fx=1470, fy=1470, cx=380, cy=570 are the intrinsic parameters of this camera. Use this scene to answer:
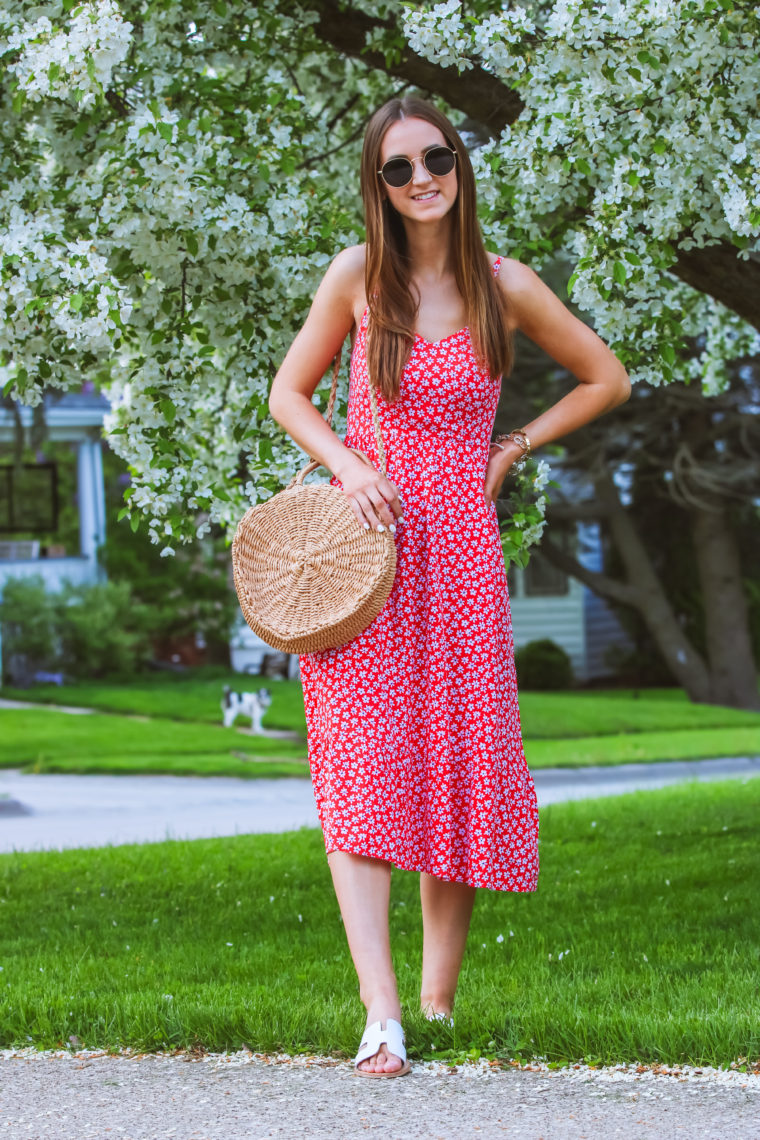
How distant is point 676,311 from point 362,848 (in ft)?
9.40

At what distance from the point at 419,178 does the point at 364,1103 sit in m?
2.03

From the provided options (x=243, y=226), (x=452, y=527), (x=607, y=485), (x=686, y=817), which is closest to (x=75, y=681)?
(x=607, y=485)

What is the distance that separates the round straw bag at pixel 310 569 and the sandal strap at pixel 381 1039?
83 cm

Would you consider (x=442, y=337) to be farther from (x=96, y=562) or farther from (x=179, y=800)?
(x=96, y=562)

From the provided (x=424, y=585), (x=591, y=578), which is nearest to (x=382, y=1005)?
(x=424, y=585)

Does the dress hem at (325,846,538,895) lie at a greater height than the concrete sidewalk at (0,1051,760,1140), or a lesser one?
greater

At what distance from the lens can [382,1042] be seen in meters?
3.14

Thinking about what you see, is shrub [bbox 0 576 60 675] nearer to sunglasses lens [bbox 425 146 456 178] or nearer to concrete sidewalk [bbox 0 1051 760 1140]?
concrete sidewalk [bbox 0 1051 760 1140]

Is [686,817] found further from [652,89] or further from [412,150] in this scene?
[412,150]

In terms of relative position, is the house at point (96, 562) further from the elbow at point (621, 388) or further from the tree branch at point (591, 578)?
the elbow at point (621, 388)

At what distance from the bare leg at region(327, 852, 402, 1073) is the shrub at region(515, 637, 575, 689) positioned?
21681 mm

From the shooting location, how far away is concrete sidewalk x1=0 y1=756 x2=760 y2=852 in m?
10.7

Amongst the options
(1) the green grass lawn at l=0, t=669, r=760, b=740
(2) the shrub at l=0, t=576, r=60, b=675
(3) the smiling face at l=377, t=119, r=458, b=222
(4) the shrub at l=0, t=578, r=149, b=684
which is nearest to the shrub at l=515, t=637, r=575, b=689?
(1) the green grass lawn at l=0, t=669, r=760, b=740

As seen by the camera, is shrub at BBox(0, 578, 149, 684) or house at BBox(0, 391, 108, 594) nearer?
shrub at BBox(0, 578, 149, 684)
